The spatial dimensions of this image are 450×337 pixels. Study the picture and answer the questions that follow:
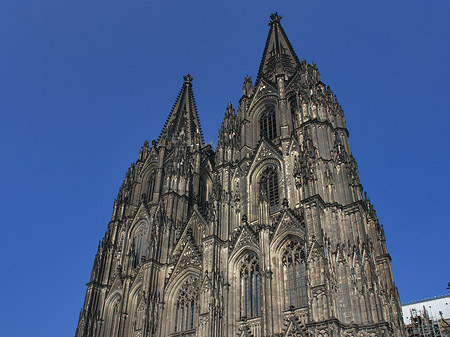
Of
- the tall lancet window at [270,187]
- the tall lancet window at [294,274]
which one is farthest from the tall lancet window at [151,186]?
the tall lancet window at [294,274]

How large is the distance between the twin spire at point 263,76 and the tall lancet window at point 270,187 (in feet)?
36.0

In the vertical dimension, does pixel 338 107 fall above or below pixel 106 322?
above

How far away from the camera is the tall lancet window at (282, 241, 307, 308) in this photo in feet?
81.5

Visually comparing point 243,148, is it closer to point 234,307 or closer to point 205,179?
point 205,179

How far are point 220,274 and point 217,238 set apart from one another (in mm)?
2701

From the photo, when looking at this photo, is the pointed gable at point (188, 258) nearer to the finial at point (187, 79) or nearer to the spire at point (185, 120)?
the spire at point (185, 120)

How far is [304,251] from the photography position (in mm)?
25891

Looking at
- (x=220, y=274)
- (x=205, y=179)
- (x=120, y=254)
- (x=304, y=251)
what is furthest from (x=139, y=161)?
(x=304, y=251)

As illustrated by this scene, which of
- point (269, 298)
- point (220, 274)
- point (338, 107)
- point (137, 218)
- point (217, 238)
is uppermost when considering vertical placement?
point (338, 107)

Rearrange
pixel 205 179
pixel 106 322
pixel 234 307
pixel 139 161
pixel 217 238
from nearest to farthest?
1. pixel 234 307
2. pixel 217 238
3. pixel 106 322
4. pixel 205 179
5. pixel 139 161

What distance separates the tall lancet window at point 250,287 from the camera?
26.5 metres

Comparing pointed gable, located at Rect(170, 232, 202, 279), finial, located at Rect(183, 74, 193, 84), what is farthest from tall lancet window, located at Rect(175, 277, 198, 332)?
finial, located at Rect(183, 74, 193, 84)

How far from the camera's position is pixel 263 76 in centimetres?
4116

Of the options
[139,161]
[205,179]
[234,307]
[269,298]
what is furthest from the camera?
[139,161]
